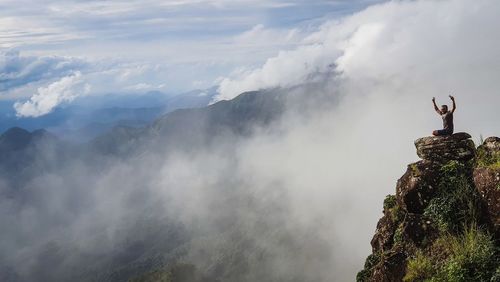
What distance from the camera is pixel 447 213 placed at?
25.4 meters

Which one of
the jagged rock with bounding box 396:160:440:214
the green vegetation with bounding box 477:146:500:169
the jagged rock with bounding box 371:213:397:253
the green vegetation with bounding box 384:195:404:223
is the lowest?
the jagged rock with bounding box 371:213:397:253

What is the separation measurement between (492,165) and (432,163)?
4.21 meters

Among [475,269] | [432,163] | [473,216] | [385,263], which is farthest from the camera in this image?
[432,163]

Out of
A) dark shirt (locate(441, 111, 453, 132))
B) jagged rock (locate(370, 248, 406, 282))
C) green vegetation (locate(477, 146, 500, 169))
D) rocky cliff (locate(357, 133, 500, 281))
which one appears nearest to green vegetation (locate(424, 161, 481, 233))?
rocky cliff (locate(357, 133, 500, 281))

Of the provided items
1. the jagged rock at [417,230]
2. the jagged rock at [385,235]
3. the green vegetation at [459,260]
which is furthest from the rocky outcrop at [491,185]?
the jagged rock at [385,235]

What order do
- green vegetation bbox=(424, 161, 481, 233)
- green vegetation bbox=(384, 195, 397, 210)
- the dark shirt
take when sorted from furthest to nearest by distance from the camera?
the dark shirt, green vegetation bbox=(384, 195, 397, 210), green vegetation bbox=(424, 161, 481, 233)

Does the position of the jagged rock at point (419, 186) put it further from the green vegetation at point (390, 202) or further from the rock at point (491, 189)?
the rock at point (491, 189)

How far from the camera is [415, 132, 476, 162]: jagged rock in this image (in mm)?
29578

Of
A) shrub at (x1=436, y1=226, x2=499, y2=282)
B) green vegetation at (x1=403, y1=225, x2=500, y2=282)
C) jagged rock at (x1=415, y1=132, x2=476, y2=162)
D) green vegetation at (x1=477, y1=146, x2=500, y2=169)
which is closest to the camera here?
shrub at (x1=436, y1=226, x2=499, y2=282)

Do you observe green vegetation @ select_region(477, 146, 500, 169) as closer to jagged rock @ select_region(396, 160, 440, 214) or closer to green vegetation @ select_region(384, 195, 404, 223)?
jagged rock @ select_region(396, 160, 440, 214)

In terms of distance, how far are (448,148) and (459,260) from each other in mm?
10125

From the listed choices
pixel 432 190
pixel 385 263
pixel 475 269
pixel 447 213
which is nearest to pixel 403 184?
pixel 432 190

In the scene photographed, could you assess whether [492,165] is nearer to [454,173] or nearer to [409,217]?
[454,173]

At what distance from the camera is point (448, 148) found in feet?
98.8
